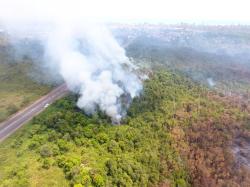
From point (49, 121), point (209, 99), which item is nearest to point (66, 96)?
point (49, 121)

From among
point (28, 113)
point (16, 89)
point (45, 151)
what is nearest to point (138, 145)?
point (45, 151)

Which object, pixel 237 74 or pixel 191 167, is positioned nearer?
pixel 191 167

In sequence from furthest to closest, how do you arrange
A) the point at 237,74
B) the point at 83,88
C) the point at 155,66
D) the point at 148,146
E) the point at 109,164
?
the point at 237,74 < the point at 155,66 < the point at 83,88 < the point at 148,146 < the point at 109,164

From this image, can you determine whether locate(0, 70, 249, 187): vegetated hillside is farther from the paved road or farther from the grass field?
the grass field

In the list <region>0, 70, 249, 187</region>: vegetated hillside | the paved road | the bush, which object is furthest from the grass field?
the bush

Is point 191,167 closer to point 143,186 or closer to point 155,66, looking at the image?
point 143,186

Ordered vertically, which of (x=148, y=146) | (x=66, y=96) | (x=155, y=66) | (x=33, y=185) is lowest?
(x=155, y=66)

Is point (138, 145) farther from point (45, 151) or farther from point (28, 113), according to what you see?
point (28, 113)
